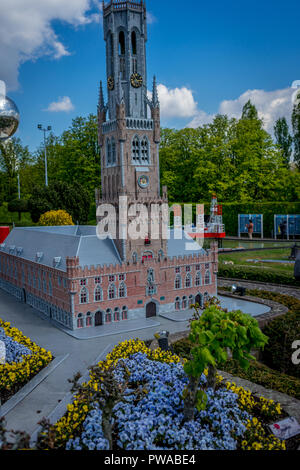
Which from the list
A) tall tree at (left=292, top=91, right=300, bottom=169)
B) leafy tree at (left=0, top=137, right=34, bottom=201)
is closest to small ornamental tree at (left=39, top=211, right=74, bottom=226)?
leafy tree at (left=0, top=137, right=34, bottom=201)

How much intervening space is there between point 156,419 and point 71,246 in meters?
18.8

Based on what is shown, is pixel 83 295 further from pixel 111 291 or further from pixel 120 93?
pixel 120 93

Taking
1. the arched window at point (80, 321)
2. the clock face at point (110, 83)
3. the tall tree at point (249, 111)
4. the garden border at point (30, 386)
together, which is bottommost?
the garden border at point (30, 386)

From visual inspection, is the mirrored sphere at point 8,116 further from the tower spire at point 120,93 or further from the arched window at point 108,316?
the tower spire at point 120,93

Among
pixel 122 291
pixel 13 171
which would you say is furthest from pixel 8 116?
pixel 13 171

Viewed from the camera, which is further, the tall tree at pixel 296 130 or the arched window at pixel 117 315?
the tall tree at pixel 296 130

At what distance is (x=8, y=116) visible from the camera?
8.53m

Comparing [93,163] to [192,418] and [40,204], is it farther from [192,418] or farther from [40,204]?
[192,418]

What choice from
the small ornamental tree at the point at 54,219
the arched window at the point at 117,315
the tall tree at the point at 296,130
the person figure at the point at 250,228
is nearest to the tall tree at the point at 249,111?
the tall tree at the point at 296,130

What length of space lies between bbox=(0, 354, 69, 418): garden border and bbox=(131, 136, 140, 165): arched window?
1539cm

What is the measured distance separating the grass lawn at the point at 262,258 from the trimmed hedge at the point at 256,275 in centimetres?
163

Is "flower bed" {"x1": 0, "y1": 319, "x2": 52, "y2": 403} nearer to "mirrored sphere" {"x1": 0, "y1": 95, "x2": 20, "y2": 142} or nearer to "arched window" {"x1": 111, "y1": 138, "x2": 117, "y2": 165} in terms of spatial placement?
"mirrored sphere" {"x1": 0, "y1": 95, "x2": 20, "y2": 142}

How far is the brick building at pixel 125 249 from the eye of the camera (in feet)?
96.8

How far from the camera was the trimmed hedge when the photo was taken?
131 ft
